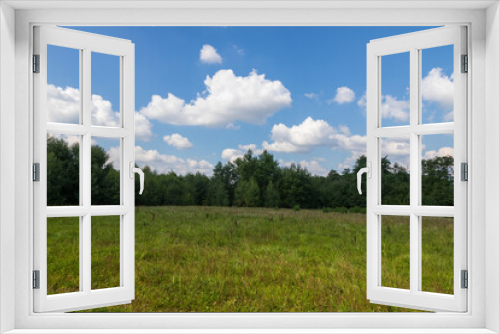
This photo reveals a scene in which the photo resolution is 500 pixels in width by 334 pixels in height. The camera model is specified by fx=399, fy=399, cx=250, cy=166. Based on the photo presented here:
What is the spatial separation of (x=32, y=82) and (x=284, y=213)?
6.30 meters

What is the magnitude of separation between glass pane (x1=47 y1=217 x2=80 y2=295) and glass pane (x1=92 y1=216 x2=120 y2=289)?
0.96 feet

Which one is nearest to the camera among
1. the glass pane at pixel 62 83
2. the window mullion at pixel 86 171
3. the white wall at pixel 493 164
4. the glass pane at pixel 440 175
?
the white wall at pixel 493 164

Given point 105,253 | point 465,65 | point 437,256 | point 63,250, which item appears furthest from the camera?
point 105,253

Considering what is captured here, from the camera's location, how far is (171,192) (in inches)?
303

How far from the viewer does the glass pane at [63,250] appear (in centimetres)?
495

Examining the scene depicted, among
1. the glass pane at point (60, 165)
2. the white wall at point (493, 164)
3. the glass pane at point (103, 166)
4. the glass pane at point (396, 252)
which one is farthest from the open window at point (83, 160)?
the glass pane at point (396, 252)

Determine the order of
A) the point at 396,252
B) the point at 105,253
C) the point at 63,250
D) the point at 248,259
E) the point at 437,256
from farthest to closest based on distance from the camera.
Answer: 1. the point at 248,259
2. the point at 396,252
3. the point at 105,253
4. the point at 63,250
5. the point at 437,256

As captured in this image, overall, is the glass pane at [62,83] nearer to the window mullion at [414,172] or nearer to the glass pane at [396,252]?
the window mullion at [414,172]

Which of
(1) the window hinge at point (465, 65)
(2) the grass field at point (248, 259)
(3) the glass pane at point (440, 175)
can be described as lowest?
(2) the grass field at point (248, 259)

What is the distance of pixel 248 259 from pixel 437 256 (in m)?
2.78

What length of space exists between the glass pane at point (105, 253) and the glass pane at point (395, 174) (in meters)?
4.14

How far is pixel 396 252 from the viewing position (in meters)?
6.06

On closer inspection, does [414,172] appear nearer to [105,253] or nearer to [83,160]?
[83,160]

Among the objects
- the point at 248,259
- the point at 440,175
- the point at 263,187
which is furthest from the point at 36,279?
the point at 263,187
